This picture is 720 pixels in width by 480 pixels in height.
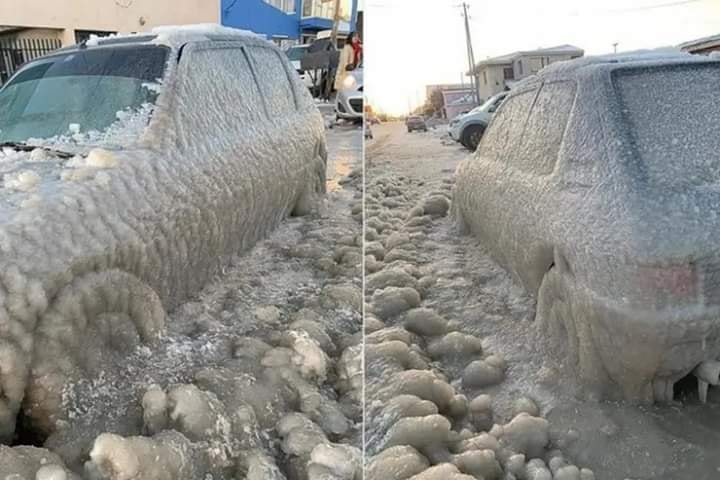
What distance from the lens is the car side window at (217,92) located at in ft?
9.16

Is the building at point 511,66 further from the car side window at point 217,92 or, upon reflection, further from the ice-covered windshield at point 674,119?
the car side window at point 217,92

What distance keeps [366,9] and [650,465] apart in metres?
1.38

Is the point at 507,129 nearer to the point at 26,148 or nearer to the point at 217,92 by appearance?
the point at 217,92

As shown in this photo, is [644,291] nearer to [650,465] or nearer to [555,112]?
[650,465]

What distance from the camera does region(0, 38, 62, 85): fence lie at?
956 cm

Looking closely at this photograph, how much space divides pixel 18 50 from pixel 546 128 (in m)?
9.24

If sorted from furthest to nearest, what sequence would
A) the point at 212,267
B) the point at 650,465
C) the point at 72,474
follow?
the point at 212,267 < the point at 650,465 < the point at 72,474

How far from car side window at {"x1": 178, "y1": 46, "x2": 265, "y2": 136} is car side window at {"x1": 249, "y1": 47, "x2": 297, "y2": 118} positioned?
0.40ft

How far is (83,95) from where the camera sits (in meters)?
2.76

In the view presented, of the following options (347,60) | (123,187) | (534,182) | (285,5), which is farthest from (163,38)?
(285,5)

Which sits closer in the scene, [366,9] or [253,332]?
[366,9]

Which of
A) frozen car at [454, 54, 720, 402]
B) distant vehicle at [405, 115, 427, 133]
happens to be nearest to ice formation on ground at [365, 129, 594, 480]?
frozen car at [454, 54, 720, 402]

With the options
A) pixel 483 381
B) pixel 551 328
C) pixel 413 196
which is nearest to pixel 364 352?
pixel 483 381

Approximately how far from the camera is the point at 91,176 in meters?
2.06
